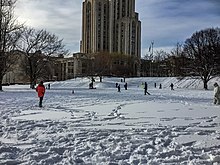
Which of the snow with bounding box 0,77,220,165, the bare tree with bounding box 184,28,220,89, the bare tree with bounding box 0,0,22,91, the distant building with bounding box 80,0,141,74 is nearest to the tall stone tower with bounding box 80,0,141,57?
the distant building with bounding box 80,0,141,74

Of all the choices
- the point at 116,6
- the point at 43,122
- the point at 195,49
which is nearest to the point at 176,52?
the point at 195,49

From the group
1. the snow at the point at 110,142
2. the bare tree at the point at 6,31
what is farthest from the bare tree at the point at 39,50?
the snow at the point at 110,142

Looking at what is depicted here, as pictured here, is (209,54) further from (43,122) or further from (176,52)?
(43,122)

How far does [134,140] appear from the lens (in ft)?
27.0

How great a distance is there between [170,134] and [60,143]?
3259mm

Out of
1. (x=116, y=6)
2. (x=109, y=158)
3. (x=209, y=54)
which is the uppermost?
(x=116, y=6)

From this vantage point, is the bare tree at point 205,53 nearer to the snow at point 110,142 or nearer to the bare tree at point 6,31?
the bare tree at point 6,31

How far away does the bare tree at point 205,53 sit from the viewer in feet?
191

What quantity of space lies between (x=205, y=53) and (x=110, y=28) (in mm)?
74709

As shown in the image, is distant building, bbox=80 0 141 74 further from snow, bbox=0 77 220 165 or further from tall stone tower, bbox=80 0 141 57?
snow, bbox=0 77 220 165

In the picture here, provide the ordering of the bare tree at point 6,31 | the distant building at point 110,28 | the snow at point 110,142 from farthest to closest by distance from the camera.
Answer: the distant building at point 110,28 < the bare tree at point 6,31 < the snow at point 110,142

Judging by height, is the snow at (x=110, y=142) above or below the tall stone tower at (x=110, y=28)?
below

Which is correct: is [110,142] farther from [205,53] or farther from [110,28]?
[110,28]

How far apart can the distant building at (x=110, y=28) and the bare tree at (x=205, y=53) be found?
60388mm
